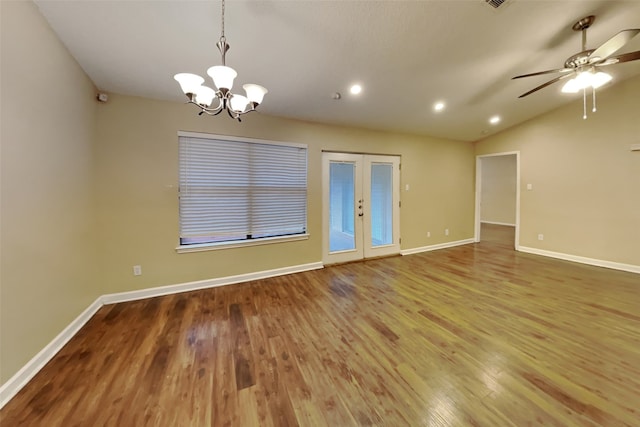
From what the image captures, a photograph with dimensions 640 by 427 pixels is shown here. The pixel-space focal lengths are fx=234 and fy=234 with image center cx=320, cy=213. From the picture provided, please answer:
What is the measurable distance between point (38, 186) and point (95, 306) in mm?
1613

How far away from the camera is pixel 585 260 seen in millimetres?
4305

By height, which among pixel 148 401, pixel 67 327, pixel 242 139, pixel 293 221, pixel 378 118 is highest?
pixel 378 118

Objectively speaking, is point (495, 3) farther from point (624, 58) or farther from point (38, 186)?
point (38, 186)

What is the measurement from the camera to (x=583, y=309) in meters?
2.65

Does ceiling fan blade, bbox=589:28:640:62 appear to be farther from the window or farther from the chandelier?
the window

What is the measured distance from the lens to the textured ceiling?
1.97 meters

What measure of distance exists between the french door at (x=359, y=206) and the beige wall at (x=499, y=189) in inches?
213

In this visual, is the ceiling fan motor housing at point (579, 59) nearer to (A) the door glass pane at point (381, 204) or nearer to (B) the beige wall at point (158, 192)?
(A) the door glass pane at point (381, 204)

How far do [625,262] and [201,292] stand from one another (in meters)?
6.78

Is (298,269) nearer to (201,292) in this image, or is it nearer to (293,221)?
(293,221)

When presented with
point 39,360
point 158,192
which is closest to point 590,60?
point 158,192

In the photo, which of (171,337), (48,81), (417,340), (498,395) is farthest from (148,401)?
(48,81)

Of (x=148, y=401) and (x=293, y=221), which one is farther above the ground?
(x=293, y=221)

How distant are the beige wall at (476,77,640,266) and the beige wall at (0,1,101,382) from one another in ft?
24.0
